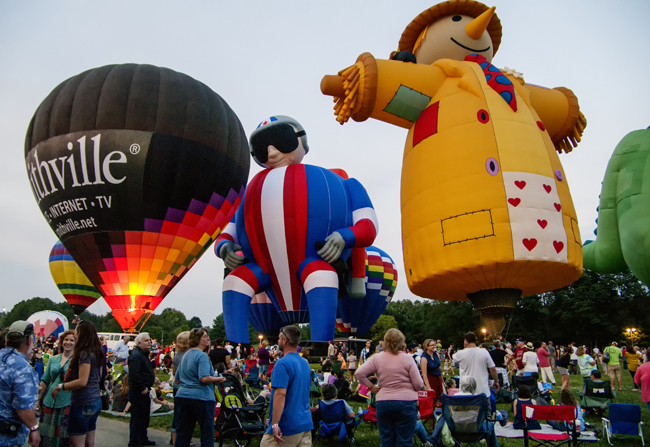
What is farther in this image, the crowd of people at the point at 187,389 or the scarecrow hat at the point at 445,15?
the scarecrow hat at the point at 445,15

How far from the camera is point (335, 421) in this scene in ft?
16.5

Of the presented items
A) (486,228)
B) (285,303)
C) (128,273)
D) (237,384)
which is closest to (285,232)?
(285,303)

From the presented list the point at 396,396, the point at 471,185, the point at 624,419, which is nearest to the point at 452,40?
the point at 471,185

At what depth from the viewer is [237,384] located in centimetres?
501

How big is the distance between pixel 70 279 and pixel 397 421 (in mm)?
23348

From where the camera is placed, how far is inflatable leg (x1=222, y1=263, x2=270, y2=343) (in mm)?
9703

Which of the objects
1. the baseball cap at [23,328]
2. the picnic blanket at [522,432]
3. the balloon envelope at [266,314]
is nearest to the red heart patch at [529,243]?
the picnic blanket at [522,432]

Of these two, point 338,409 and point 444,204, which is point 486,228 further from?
point 338,409

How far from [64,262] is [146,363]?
21.2m

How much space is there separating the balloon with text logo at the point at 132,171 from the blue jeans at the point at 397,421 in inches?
409

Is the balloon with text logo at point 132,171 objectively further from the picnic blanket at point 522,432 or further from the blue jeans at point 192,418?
the picnic blanket at point 522,432

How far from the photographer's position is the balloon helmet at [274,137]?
10961mm

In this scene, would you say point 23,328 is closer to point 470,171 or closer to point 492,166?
point 470,171

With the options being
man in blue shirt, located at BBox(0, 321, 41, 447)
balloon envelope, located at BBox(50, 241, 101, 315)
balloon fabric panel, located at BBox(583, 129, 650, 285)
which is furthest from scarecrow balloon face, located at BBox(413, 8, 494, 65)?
balloon envelope, located at BBox(50, 241, 101, 315)
